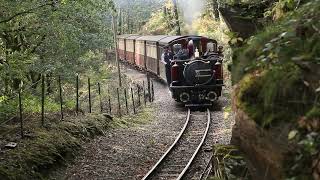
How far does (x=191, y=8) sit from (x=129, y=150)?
35.6 m

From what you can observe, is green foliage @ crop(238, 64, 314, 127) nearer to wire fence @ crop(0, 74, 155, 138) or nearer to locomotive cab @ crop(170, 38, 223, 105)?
wire fence @ crop(0, 74, 155, 138)

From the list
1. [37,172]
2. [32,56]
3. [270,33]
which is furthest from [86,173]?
[32,56]

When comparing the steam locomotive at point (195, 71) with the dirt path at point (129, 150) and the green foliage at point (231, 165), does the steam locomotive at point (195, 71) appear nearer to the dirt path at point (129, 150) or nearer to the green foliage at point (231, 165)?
the dirt path at point (129, 150)

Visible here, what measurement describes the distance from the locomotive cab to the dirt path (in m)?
1.39

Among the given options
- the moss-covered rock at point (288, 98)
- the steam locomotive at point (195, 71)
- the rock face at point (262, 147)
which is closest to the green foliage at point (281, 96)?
the moss-covered rock at point (288, 98)

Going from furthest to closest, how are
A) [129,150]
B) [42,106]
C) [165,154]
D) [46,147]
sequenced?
[129,150] < [165,154] < [42,106] < [46,147]

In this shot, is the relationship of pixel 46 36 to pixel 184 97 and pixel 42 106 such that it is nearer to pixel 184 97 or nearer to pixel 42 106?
pixel 184 97

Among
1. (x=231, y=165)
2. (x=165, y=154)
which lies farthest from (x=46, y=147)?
(x=231, y=165)

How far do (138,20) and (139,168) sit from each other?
62342 millimetres

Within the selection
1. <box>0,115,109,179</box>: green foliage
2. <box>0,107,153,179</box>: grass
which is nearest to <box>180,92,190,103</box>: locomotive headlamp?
<box>0,107,153,179</box>: grass

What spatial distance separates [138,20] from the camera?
70.6m

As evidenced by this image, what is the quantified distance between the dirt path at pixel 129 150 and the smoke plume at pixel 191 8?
27.4 meters

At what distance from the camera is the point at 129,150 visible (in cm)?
1135

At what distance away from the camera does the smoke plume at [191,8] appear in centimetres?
4297
